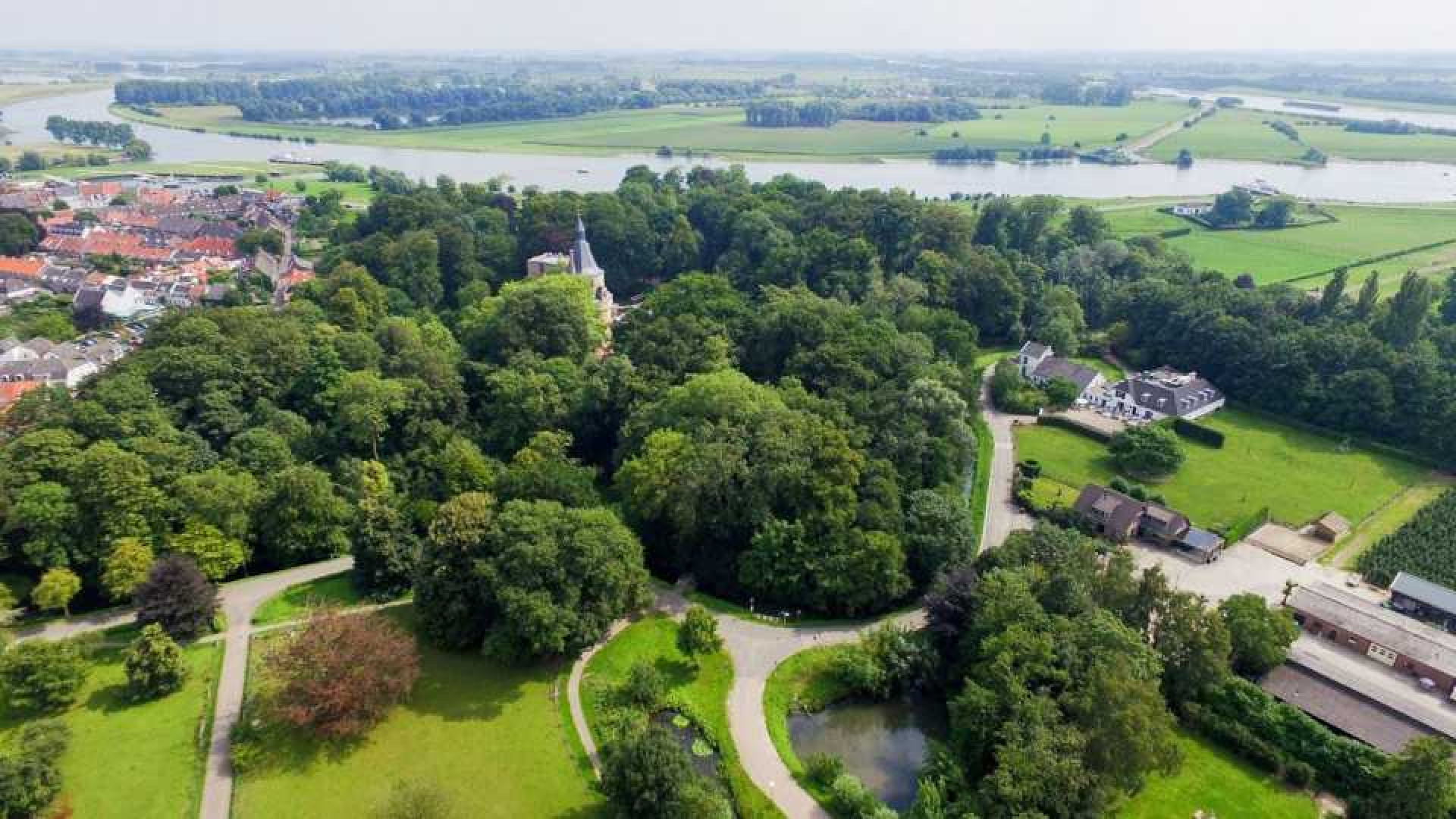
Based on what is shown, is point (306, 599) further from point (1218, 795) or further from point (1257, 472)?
point (1257, 472)

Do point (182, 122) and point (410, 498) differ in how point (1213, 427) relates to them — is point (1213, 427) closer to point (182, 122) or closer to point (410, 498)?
point (410, 498)

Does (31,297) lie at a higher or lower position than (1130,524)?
higher

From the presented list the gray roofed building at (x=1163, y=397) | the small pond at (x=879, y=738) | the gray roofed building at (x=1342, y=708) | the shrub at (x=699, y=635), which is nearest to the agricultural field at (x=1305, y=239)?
the gray roofed building at (x=1163, y=397)

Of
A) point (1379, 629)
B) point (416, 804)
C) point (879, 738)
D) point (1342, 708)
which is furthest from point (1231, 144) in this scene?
point (416, 804)

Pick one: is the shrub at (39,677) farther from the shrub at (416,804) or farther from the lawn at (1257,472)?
the lawn at (1257,472)

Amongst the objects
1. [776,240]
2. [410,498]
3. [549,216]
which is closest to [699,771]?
[410,498]

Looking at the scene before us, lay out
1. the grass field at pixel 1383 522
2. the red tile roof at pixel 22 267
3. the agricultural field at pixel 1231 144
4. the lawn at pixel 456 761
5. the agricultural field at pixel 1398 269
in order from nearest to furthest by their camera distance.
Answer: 1. the lawn at pixel 456 761
2. the grass field at pixel 1383 522
3. the red tile roof at pixel 22 267
4. the agricultural field at pixel 1398 269
5. the agricultural field at pixel 1231 144
